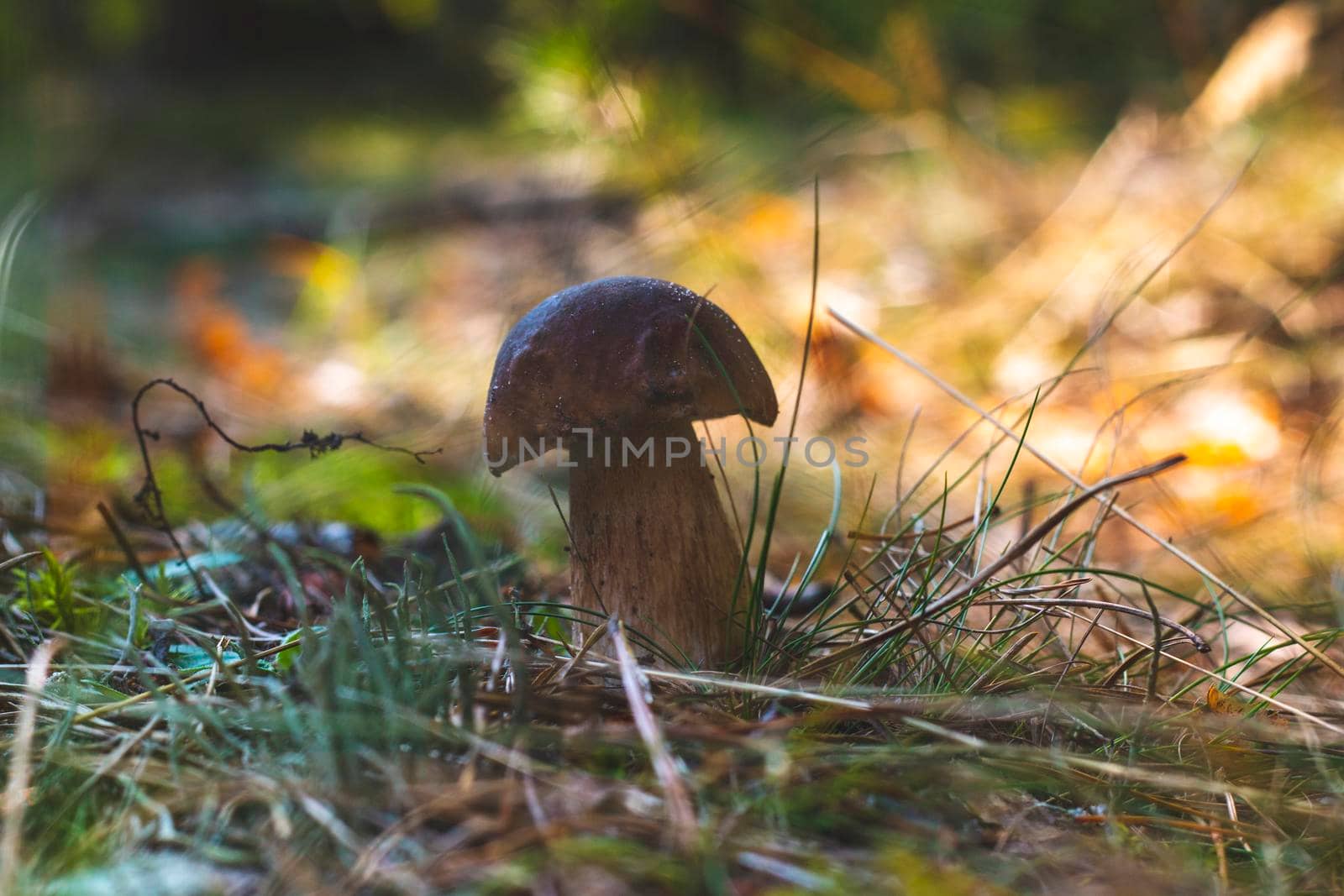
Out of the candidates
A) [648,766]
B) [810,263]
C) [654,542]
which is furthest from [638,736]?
[810,263]

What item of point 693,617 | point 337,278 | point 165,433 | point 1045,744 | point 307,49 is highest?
point 307,49

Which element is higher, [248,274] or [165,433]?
[248,274]

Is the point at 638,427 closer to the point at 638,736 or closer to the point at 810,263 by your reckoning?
the point at 638,736

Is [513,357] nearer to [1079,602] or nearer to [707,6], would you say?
[1079,602]

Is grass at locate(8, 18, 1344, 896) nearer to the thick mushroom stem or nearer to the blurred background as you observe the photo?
the thick mushroom stem

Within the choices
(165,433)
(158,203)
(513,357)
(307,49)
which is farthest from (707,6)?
(307,49)
